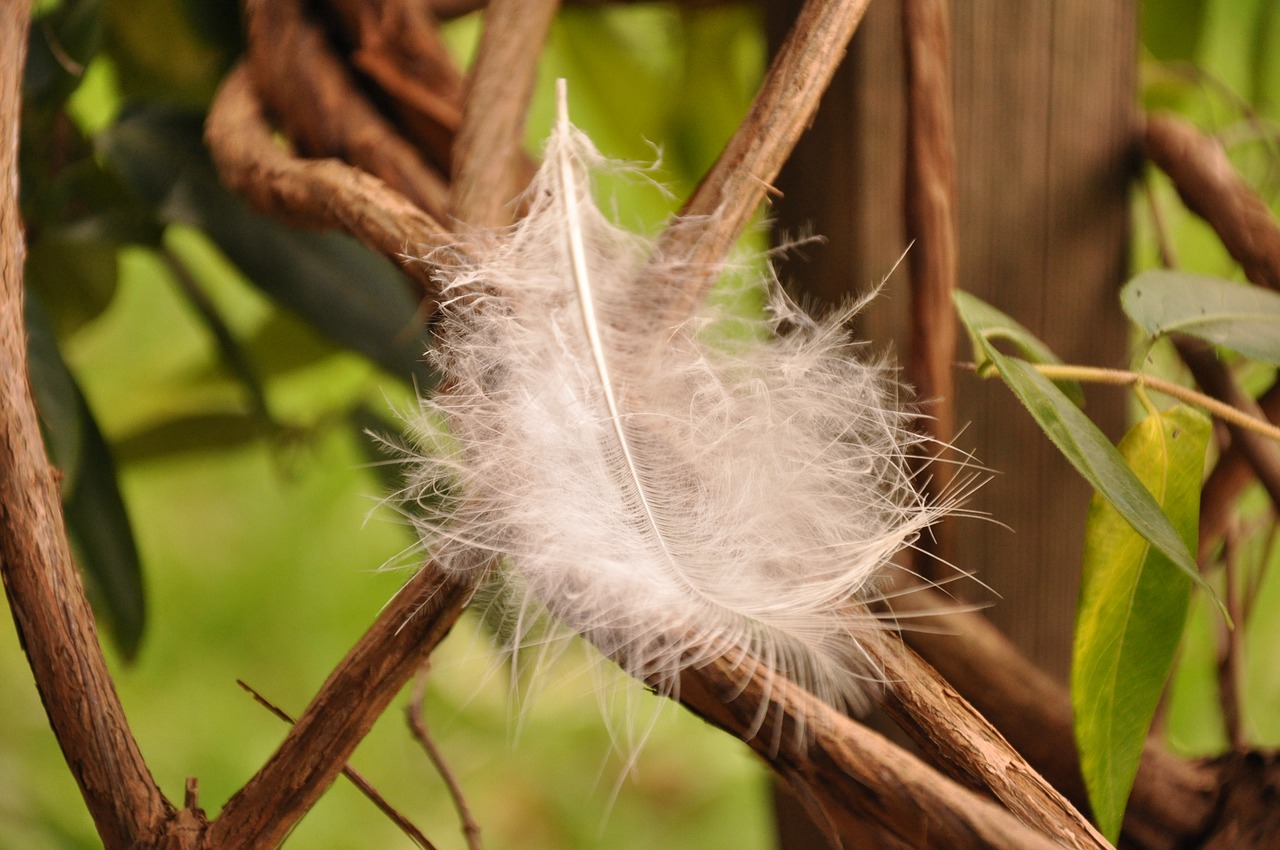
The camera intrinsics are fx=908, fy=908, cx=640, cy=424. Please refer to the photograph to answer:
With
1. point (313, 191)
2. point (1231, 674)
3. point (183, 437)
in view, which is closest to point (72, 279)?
point (183, 437)

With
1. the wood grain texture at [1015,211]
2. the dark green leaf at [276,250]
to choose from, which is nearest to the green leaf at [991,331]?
the wood grain texture at [1015,211]

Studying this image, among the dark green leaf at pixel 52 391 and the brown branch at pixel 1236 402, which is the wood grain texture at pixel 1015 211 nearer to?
the brown branch at pixel 1236 402

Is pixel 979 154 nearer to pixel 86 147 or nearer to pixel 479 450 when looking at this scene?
pixel 479 450

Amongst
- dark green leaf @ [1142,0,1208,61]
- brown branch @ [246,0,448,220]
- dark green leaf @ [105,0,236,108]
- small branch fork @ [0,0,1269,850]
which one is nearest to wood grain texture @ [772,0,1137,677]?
small branch fork @ [0,0,1269,850]

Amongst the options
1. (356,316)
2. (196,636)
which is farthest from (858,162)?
(196,636)

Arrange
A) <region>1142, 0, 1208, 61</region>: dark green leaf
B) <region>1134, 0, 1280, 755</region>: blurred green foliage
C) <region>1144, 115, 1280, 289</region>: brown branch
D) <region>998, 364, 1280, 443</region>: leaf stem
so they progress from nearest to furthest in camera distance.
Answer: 1. <region>998, 364, 1280, 443</region>: leaf stem
2. <region>1144, 115, 1280, 289</region>: brown branch
3. <region>1134, 0, 1280, 755</region>: blurred green foliage
4. <region>1142, 0, 1208, 61</region>: dark green leaf

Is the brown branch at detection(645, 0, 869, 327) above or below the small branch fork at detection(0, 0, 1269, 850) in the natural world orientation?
above

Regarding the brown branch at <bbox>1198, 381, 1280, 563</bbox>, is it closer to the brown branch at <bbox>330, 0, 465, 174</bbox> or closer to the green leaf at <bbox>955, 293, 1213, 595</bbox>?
the green leaf at <bbox>955, 293, 1213, 595</bbox>
